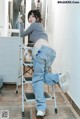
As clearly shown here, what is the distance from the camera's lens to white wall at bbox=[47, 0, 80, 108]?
119 inches

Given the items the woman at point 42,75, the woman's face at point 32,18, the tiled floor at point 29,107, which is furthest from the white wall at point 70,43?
the woman's face at point 32,18

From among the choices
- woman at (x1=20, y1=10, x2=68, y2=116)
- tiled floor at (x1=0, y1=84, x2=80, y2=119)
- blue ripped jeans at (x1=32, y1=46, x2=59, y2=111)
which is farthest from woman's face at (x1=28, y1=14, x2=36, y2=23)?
tiled floor at (x1=0, y1=84, x2=80, y2=119)

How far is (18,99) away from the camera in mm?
3430

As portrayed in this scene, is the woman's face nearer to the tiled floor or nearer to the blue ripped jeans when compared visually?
the blue ripped jeans

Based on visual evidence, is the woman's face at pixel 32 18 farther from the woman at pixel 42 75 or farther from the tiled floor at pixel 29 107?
the tiled floor at pixel 29 107

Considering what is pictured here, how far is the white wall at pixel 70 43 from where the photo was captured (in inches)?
119

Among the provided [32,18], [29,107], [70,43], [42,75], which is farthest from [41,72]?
[32,18]

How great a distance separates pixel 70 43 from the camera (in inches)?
133

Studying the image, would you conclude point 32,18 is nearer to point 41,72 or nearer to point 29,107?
point 41,72

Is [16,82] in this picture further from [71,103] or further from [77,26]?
[77,26]

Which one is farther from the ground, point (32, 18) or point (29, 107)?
point (32, 18)

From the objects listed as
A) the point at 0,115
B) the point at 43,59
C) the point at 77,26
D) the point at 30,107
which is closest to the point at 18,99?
the point at 30,107

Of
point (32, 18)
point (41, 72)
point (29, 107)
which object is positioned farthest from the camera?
point (32, 18)

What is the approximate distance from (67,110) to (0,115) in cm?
92
